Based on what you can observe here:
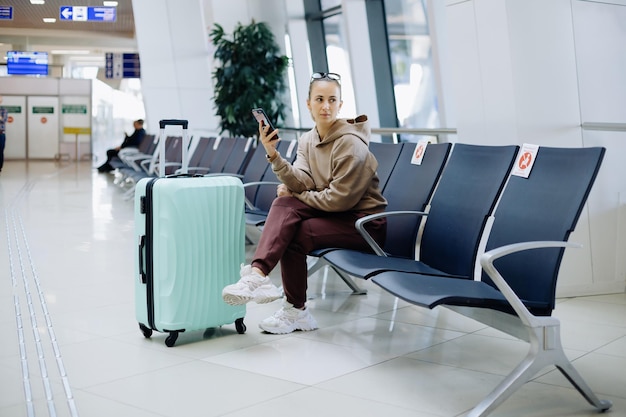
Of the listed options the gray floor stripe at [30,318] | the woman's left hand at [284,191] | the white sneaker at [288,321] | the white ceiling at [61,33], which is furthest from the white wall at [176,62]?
the white sneaker at [288,321]

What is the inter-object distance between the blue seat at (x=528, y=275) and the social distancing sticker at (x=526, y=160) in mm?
18

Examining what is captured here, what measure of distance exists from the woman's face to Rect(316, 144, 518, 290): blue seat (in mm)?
541

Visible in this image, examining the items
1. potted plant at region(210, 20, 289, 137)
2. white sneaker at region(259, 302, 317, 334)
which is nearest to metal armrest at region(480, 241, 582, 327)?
white sneaker at region(259, 302, 317, 334)

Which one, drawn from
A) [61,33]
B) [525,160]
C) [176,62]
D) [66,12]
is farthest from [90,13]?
[525,160]

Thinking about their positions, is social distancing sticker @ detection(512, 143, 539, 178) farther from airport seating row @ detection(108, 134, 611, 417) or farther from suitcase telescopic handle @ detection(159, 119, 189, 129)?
suitcase telescopic handle @ detection(159, 119, 189, 129)

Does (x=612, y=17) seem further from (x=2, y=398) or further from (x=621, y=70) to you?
(x=2, y=398)

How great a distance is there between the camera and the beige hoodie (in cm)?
349

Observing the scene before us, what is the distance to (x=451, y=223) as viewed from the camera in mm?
3209

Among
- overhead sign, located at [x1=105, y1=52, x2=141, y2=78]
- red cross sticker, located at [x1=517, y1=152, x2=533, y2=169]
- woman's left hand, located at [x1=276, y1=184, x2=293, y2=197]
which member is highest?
overhead sign, located at [x1=105, y1=52, x2=141, y2=78]

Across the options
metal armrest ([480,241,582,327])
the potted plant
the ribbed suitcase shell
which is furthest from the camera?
the potted plant

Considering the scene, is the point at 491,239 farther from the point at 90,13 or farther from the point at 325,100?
the point at 90,13

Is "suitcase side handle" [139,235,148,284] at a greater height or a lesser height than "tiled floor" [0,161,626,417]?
greater

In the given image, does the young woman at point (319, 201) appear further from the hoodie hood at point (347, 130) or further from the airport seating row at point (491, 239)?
the airport seating row at point (491, 239)

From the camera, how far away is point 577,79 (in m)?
4.29
